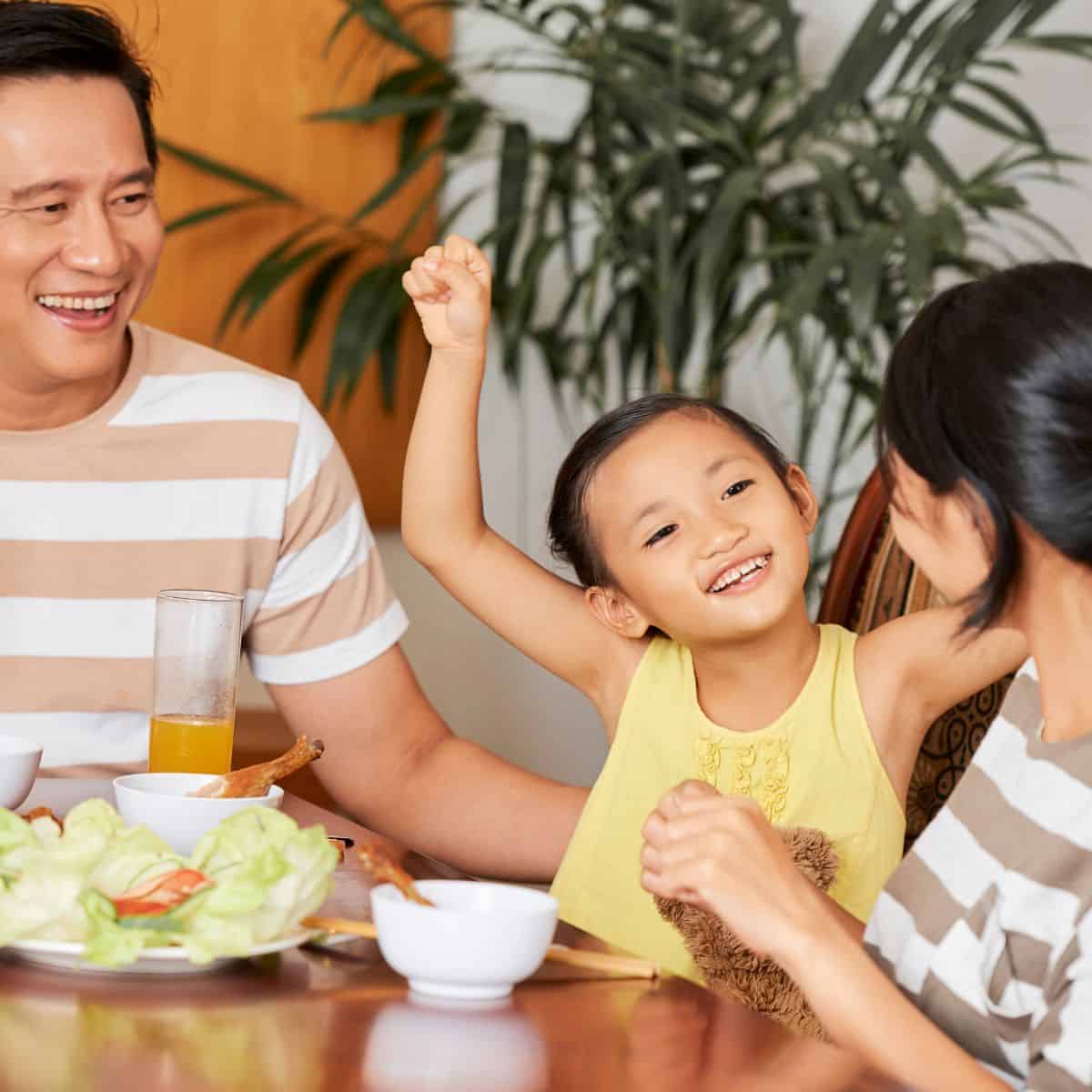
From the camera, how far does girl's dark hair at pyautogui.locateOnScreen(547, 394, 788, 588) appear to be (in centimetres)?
157

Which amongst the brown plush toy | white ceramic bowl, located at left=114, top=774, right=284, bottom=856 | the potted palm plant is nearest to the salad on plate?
white ceramic bowl, located at left=114, top=774, right=284, bottom=856

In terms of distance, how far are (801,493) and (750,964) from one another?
482 millimetres

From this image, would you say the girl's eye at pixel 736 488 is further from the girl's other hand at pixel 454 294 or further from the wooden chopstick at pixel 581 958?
the wooden chopstick at pixel 581 958

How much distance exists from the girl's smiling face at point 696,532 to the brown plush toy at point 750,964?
213 mm

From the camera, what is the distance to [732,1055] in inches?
31.4

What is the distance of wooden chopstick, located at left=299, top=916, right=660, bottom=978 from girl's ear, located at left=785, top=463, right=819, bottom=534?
71 cm

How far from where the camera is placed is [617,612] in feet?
5.16

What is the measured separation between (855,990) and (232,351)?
225 centimetres

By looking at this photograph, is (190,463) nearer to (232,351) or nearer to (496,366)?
(232,351)

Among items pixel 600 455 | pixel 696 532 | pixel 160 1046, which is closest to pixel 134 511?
pixel 600 455

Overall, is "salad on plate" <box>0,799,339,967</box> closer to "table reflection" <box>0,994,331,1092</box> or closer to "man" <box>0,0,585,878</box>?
"table reflection" <box>0,994,331,1092</box>

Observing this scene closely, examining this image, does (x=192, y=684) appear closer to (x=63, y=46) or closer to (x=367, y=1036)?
(x=367, y=1036)

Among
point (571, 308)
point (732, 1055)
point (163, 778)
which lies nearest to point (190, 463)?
point (163, 778)

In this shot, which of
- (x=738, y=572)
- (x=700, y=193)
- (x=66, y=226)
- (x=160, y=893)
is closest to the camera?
(x=160, y=893)
